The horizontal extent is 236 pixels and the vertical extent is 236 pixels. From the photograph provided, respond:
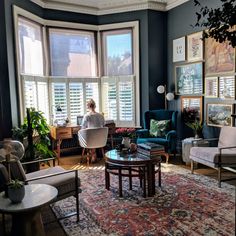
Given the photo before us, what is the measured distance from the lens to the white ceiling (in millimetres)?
5826

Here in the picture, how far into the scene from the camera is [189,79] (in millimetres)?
5699

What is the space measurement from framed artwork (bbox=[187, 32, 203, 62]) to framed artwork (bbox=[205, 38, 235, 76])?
16 centimetres

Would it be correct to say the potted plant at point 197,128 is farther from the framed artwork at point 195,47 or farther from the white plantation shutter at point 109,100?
the white plantation shutter at point 109,100

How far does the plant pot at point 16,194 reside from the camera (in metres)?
2.28

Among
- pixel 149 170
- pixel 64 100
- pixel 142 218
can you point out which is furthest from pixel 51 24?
pixel 142 218

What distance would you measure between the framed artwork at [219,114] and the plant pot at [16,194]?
3.83 m

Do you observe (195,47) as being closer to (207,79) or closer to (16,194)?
(207,79)

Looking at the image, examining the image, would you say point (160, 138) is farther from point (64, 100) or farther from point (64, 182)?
point (64, 182)

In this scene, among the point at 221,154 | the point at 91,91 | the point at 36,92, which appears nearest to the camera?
the point at 221,154

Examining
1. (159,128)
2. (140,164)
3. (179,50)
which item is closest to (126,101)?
(159,128)

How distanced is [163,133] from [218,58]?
1845mm

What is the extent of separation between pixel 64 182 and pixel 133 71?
154 inches

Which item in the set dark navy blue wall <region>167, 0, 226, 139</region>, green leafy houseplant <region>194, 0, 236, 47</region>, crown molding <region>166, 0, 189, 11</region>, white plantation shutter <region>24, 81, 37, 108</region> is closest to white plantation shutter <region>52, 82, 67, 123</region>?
white plantation shutter <region>24, 81, 37, 108</region>

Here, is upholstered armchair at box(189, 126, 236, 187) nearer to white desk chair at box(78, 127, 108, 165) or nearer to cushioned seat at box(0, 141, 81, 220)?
white desk chair at box(78, 127, 108, 165)
